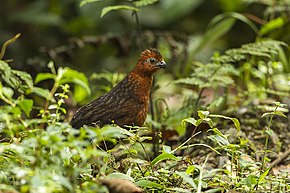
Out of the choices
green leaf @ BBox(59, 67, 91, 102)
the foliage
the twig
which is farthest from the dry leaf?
the twig

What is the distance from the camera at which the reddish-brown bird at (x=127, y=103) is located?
3723 millimetres

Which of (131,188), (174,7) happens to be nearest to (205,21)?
(174,7)

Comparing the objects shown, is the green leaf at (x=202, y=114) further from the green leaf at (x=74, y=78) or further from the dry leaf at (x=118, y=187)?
the green leaf at (x=74, y=78)

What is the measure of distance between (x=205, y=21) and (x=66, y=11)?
6.31 feet

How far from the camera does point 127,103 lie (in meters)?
3.83

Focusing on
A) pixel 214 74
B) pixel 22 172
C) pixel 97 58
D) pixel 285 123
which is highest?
pixel 22 172

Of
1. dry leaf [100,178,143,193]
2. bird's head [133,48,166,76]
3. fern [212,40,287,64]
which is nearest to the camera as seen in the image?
dry leaf [100,178,143,193]

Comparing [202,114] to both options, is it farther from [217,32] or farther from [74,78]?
[217,32]

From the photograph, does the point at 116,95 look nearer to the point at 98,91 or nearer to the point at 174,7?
the point at 98,91

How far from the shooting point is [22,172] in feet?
6.85

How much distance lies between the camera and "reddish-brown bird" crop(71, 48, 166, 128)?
3723 mm

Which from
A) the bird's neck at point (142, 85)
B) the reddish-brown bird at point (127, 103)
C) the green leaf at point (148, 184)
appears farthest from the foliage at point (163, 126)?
the bird's neck at point (142, 85)

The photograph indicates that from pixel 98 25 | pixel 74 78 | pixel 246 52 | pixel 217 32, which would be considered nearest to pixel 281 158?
pixel 246 52

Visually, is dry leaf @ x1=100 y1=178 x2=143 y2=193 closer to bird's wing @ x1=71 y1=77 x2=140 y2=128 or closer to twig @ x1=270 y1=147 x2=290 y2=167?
bird's wing @ x1=71 y1=77 x2=140 y2=128
